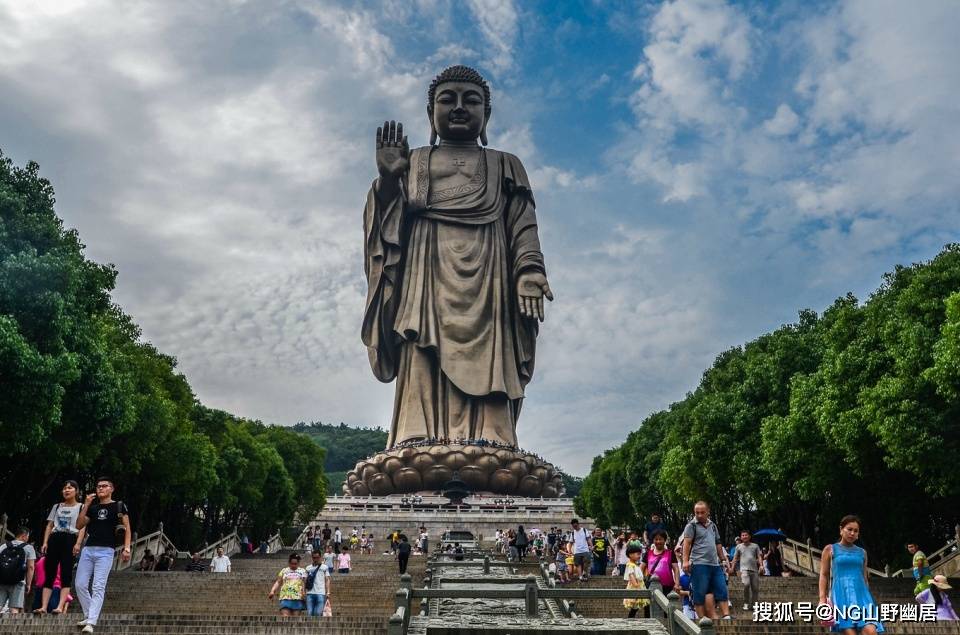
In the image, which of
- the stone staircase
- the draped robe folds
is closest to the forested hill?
the draped robe folds

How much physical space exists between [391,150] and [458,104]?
13.8 feet

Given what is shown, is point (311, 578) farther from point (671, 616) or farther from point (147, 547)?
point (147, 547)

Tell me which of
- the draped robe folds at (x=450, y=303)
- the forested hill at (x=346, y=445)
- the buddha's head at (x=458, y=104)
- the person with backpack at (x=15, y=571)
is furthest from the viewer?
the forested hill at (x=346, y=445)

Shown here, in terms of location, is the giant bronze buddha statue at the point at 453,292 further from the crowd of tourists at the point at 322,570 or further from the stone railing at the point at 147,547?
the crowd of tourists at the point at 322,570

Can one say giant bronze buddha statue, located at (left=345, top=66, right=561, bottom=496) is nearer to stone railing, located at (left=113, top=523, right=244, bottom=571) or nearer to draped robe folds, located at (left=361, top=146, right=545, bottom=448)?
draped robe folds, located at (left=361, top=146, right=545, bottom=448)

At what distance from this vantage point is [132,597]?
514 inches

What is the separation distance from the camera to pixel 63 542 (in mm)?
7969

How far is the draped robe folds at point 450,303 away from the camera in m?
34.2

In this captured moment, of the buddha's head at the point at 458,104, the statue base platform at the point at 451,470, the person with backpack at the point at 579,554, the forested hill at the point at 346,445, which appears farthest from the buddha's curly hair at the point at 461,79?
the forested hill at the point at 346,445

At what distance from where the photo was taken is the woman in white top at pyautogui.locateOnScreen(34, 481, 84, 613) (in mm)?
7820

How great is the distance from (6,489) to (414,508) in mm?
15919

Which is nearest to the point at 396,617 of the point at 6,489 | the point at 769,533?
the point at 769,533

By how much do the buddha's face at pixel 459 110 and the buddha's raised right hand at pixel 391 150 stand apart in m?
3.27

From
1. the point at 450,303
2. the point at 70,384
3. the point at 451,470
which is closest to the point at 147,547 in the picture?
the point at 70,384
